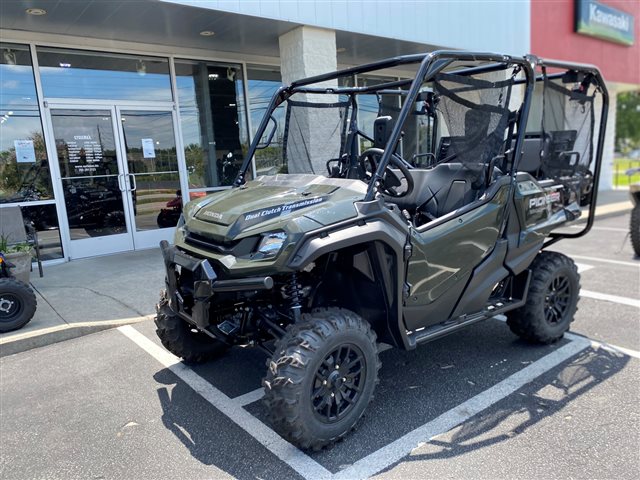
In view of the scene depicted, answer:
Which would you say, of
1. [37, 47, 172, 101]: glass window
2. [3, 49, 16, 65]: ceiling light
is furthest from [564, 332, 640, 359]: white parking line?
[3, 49, 16, 65]: ceiling light

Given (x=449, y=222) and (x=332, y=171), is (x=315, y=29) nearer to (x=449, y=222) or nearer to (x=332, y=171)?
(x=332, y=171)

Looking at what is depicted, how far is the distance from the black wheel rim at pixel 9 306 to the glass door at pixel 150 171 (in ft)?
12.0

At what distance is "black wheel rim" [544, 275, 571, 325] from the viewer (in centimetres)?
411

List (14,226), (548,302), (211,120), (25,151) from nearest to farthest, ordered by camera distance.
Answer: (548,302)
(14,226)
(25,151)
(211,120)

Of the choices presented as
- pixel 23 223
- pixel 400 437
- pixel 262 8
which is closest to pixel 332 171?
pixel 400 437

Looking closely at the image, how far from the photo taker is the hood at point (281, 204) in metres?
2.79

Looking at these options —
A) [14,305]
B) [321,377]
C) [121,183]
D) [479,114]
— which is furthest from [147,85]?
[321,377]

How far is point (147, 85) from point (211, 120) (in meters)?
1.23

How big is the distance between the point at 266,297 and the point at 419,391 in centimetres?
129

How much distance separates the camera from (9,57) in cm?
694

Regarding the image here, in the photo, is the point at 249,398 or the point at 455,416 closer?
the point at 455,416

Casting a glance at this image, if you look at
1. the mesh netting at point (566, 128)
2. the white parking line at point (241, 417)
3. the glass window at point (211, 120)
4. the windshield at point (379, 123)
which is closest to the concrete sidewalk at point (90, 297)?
the white parking line at point (241, 417)

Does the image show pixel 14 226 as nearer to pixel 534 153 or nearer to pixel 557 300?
pixel 534 153

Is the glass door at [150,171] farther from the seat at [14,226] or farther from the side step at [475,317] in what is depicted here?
the side step at [475,317]
